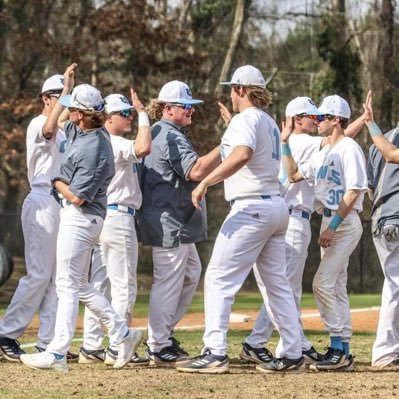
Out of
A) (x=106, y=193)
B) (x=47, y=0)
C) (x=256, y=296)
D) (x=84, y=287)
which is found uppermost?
(x=47, y=0)

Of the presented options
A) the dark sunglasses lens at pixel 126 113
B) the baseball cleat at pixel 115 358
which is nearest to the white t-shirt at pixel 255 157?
the dark sunglasses lens at pixel 126 113

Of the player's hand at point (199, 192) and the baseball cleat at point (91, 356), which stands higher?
the player's hand at point (199, 192)

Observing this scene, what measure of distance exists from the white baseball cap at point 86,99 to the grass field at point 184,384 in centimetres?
208

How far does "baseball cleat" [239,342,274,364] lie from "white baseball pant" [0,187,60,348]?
1.71 metres

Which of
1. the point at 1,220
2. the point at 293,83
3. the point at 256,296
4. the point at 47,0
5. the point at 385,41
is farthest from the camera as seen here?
the point at 293,83

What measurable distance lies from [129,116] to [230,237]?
1847mm

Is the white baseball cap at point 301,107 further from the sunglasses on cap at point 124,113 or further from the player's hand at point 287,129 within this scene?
the sunglasses on cap at point 124,113

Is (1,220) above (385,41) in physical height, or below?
below

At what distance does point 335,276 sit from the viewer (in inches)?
412

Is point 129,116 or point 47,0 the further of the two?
point 47,0

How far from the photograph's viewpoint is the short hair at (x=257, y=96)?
9.62 meters

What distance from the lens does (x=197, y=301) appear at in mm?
23812

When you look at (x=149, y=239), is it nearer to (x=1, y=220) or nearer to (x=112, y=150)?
(x=112, y=150)

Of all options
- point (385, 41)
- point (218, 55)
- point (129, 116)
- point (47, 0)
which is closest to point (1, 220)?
point (47, 0)
